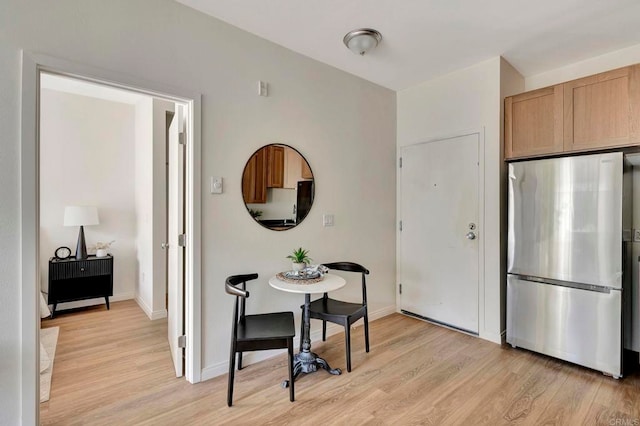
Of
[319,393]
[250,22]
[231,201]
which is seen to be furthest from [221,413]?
[250,22]

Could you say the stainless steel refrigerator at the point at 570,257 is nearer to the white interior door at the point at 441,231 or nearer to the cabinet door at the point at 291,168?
the white interior door at the point at 441,231

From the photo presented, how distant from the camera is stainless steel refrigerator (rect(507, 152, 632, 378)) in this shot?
2258 mm

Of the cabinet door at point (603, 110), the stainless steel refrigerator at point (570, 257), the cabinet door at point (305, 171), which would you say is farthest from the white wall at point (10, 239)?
the cabinet door at point (603, 110)

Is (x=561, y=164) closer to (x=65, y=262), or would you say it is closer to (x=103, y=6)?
(x=103, y=6)

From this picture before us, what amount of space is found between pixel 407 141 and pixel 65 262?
4081mm

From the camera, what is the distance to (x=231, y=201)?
2404 millimetres

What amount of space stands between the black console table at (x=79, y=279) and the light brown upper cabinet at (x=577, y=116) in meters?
4.53

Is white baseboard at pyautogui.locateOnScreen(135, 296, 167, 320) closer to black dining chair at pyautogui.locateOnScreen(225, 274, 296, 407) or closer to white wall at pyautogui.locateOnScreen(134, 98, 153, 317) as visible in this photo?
white wall at pyautogui.locateOnScreen(134, 98, 153, 317)

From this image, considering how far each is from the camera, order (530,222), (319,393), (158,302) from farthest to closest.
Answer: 1. (158,302)
2. (530,222)
3. (319,393)

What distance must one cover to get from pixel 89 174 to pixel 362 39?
3675mm

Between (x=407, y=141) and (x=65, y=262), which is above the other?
(x=407, y=141)

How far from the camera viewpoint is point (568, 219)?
A: 244 cm

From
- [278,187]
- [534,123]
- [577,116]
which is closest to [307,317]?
[278,187]

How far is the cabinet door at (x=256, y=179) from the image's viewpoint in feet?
8.14
